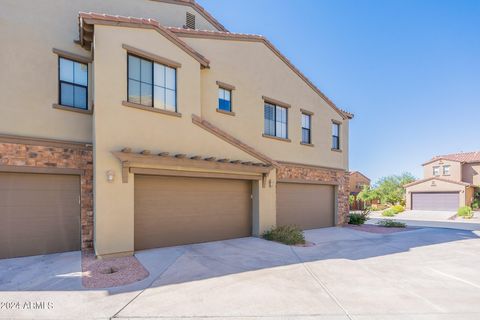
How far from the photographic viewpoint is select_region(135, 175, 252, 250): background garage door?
8.90 m

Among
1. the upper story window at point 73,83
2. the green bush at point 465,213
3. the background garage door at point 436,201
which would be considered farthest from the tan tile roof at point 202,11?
the background garage door at point 436,201

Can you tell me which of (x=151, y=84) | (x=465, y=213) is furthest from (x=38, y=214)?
(x=465, y=213)

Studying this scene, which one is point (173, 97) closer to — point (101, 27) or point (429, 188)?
point (101, 27)

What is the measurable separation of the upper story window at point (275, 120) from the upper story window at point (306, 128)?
140 centimetres

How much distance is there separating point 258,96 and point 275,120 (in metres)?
1.54

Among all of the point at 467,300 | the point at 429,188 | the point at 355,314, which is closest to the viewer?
the point at 355,314

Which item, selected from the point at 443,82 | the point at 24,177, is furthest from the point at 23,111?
the point at 443,82

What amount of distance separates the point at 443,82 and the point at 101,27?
22.3 m

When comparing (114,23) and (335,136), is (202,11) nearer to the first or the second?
(114,23)

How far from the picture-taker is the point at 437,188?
108ft

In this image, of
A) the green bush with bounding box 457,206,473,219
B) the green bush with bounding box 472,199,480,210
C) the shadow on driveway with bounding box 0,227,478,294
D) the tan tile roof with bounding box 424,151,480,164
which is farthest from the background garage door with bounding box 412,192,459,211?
the shadow on driveway with bounding box 0,227,478,294

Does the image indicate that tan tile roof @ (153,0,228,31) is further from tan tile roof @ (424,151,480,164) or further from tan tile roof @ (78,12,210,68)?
tan tile roof @ (424,151,480,164)

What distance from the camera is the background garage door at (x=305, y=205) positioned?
1327 centimetres

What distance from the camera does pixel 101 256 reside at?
7.75 metres
